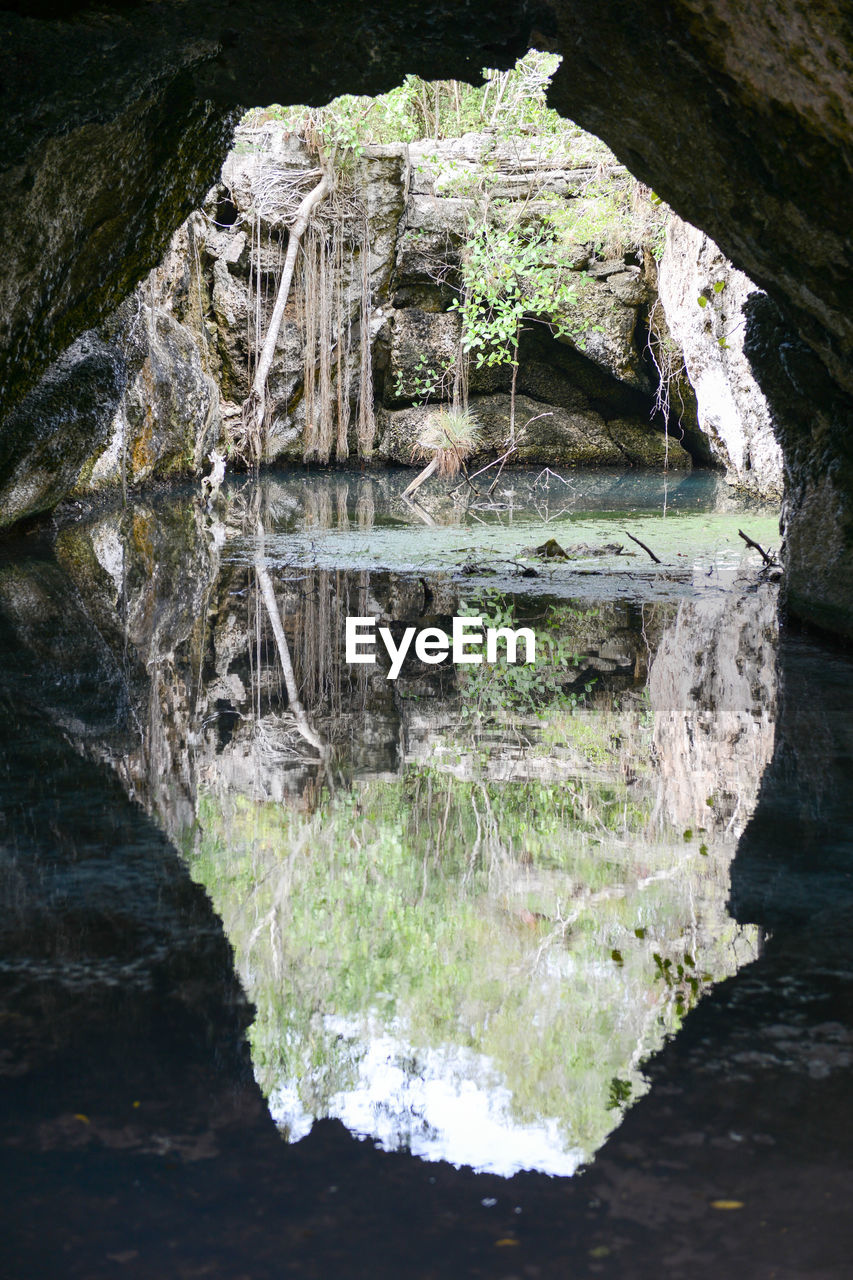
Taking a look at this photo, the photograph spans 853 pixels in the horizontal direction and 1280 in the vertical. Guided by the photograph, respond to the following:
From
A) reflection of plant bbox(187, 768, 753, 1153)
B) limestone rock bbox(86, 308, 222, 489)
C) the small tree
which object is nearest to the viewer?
reflection of plant bbox(187, 768, 753, 1153)

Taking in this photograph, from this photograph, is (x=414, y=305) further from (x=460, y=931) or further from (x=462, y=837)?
(x=460, y=931)

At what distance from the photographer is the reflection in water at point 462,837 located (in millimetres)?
1499

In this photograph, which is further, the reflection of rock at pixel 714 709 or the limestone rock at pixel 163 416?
the limestone rock at pixel 163 416

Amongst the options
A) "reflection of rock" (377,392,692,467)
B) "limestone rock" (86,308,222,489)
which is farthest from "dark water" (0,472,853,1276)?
"reflection of rock" (377,392,692,467)

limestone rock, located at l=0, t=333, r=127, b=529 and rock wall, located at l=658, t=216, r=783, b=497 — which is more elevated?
rock wall, located at l=658, t=216, r=783, b=497

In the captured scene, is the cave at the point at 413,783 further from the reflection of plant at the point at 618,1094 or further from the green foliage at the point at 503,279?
the green foliage at the point at 503,279

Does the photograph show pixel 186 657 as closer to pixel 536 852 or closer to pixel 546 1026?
pixel 536 852

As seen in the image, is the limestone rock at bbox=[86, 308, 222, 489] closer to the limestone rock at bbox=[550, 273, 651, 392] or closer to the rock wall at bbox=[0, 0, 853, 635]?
the rock wall at bbox=[0, 0, 853, 635]

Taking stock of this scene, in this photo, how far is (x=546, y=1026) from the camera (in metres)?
1.59

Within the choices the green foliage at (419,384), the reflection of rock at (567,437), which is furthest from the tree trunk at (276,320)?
the reflection of rock at (567,437)

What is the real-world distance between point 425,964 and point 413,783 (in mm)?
877

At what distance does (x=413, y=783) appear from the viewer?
262 cm

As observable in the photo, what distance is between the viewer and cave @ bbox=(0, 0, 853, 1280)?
4.06 feet

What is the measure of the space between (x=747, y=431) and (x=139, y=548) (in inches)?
262
